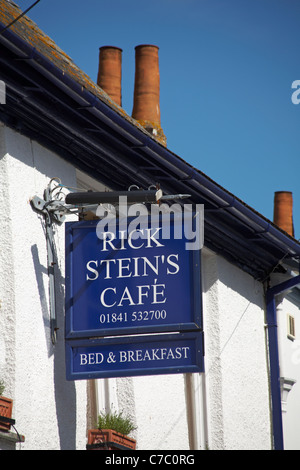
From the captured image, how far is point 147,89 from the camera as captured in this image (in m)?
18.2

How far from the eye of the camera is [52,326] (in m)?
10.3

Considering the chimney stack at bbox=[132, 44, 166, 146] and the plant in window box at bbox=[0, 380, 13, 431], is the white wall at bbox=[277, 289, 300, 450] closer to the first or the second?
the chimney stack at bbox=[132, 44, 166, 146]

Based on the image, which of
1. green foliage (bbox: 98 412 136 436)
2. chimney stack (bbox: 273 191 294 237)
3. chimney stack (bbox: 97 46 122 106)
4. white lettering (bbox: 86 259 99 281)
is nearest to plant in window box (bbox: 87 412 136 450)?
green foliage (bbox: 98 412 136 436)

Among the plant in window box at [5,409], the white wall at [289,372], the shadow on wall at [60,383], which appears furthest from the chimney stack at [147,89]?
the plant in window box at [5,409]

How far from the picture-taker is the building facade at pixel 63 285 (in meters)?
10.1

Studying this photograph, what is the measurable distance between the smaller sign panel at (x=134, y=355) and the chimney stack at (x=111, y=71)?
872cm

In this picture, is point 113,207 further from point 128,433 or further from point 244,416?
point 244,416

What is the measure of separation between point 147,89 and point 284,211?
4709mm

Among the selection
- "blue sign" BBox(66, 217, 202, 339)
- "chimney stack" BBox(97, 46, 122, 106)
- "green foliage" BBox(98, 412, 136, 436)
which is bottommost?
"green foliage" BBox(98, 412, 136, 436)

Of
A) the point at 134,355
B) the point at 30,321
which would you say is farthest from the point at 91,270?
the point at 134,355

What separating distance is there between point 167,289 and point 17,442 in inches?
74.4

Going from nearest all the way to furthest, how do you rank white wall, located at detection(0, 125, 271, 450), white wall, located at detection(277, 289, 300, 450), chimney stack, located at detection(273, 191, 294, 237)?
white wall, located at detection(0, 125, 271, 450) < white wall, located at detection(277, 289, 300, 450) < chimney stack, located at detection(273, 191, 294, 237)

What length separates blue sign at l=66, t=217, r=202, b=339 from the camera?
9.82m

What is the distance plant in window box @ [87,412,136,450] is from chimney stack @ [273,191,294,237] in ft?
35.6
